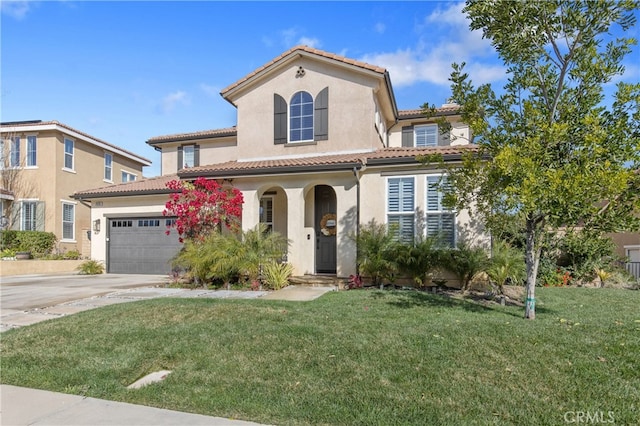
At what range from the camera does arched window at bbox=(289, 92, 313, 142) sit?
1355 centimetres

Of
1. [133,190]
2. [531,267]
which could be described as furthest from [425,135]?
[133,190]

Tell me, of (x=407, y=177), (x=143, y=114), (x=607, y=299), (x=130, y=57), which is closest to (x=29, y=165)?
(x=143, y=114)

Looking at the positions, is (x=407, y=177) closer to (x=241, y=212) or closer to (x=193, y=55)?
(x=241, y=212)

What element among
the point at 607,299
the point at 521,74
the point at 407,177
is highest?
the point at 521,74

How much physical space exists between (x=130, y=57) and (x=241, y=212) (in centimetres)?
586

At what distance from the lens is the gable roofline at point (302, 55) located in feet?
41.7

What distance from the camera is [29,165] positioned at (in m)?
21.1

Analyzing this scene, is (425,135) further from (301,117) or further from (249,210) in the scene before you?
(249,210)

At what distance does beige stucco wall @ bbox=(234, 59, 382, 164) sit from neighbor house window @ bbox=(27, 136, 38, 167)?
566 inches

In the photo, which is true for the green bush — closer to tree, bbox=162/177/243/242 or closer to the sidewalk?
tree, bbox=162/177/243/242

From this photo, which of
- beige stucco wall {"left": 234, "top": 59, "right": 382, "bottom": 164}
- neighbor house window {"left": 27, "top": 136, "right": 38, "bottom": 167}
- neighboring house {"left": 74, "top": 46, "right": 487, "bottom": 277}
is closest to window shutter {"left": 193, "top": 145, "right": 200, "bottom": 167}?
neighboring house {"left": 74, "top": 46, "right": 487, "bottom": 277}

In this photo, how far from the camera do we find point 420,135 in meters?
17.6

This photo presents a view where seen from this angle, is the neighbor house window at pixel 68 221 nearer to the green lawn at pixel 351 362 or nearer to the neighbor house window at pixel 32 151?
A: the neighbor house window at pixel 32 151

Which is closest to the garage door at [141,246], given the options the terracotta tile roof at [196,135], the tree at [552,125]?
the terracotta tile roof at [196,135]
